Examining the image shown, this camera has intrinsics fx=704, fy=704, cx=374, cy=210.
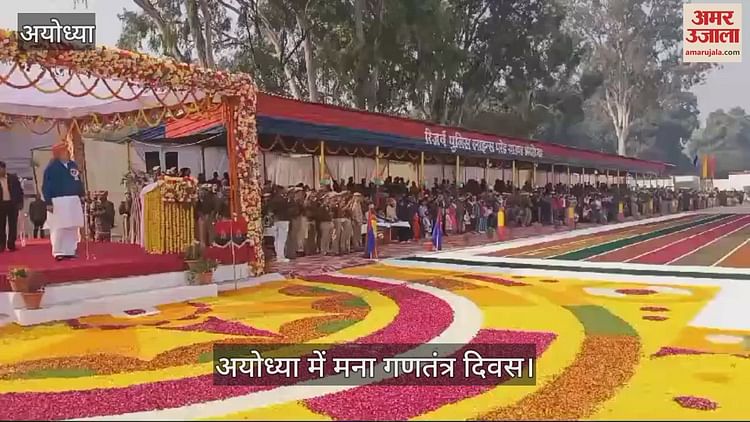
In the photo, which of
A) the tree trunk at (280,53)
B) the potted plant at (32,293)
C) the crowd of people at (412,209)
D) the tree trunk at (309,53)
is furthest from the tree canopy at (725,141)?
the potted plant at (32,293)

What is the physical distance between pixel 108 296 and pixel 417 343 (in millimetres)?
3926

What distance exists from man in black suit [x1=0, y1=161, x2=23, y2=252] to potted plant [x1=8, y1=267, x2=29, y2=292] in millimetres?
3078

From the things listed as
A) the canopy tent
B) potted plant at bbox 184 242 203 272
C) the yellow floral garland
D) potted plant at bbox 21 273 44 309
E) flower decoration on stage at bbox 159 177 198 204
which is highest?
the canopy tent

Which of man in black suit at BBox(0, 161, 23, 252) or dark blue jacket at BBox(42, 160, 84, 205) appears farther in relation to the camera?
man in black suit at BBox(0, 161, 23, 252)

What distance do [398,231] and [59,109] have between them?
7.73m

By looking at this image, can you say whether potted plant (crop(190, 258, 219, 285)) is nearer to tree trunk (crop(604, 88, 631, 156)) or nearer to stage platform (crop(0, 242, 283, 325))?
stage platform (crop(0, 242, 283, 325))

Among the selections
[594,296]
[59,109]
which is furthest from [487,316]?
[59,109]

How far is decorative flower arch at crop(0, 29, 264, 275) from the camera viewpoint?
7.70m

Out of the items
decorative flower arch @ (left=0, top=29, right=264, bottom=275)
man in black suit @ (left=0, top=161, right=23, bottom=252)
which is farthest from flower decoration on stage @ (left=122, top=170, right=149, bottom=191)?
man in black suit @ (left=0, top=161, right=23, bottom=252)

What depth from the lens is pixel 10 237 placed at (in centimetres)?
1012

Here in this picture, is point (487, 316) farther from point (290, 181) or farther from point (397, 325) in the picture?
point (290, 181)

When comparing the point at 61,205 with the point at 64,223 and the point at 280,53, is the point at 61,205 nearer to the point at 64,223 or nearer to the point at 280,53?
the point at 64,223

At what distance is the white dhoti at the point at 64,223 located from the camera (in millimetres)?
8680

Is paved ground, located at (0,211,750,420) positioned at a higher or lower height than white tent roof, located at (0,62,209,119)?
lower
